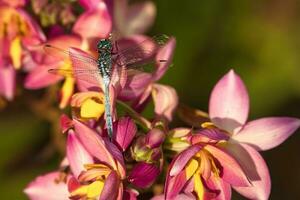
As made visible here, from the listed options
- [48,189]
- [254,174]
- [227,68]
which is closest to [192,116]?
[254,174]

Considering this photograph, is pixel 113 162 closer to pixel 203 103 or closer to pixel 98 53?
pixel 98 53

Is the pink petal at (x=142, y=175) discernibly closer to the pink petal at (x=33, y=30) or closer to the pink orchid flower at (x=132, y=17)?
the pink petal at (x=33, y=30)

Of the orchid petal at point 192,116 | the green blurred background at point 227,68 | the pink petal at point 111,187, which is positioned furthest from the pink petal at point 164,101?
the green blurred background at point 227,68

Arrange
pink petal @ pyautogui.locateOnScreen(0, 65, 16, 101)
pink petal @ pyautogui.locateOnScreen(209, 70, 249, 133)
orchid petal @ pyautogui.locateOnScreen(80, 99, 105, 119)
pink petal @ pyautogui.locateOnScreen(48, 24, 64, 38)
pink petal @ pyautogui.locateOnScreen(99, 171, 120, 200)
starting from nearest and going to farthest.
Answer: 1. pink petal @ pyautogui.locateOnScreen(99, 171, 120, 200)
2. orchid petal @ pyautogui.locateOnScreen(80, 99, 105, 119)
3. pink petal @ pyautogui.locateOnScreen(209, 70, 249, 133)
4. pink petal @ pyautogui.locateOnScreen(48, 24, 64, 38)
5. pink petal @ pyautogui.locateOnScreen(0, 65, 16, 101)

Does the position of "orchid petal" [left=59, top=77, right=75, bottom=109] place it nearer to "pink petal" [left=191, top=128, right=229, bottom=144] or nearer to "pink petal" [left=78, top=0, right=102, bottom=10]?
"pink petal" [left=78, top=0, right=102, bottom=10]

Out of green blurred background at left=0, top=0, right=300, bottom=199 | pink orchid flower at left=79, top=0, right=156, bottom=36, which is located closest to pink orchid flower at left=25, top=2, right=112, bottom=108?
pink orchid flower at left=79, top=0, right=156, bottom=36

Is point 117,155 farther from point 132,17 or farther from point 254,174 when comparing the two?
point 132,17

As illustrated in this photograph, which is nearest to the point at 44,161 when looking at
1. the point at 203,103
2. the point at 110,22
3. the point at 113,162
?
the point at 203,103
